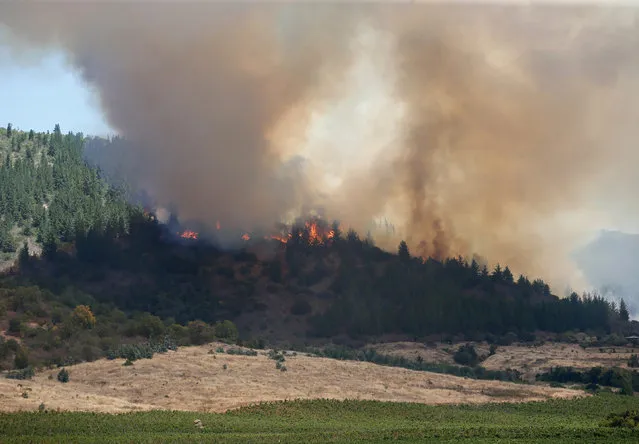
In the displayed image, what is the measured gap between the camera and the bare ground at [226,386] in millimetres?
100812

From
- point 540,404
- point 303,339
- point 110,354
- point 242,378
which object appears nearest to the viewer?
point 540,404

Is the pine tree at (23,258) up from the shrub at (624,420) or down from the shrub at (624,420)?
up

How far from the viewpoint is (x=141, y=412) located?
93312 mm

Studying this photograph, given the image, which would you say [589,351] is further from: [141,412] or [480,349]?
[141,412]

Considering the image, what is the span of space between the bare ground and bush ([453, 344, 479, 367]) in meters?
32.9

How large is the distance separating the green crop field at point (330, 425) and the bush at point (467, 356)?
6020 centimetres

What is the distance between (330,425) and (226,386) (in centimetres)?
2934

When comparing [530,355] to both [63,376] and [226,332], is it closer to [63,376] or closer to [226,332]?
[226,332]

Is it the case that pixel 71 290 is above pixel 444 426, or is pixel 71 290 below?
above

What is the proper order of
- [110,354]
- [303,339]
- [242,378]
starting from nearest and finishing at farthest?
[242,378] → [110,354] → [303,339]

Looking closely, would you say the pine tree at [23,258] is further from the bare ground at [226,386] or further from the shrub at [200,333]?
the bare ground at [226,386]

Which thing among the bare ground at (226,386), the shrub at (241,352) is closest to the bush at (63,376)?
the bare ground at (226,386)

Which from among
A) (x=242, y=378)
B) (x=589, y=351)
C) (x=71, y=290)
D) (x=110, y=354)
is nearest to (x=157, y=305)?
(x=71, y=290)

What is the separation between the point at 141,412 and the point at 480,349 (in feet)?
352
